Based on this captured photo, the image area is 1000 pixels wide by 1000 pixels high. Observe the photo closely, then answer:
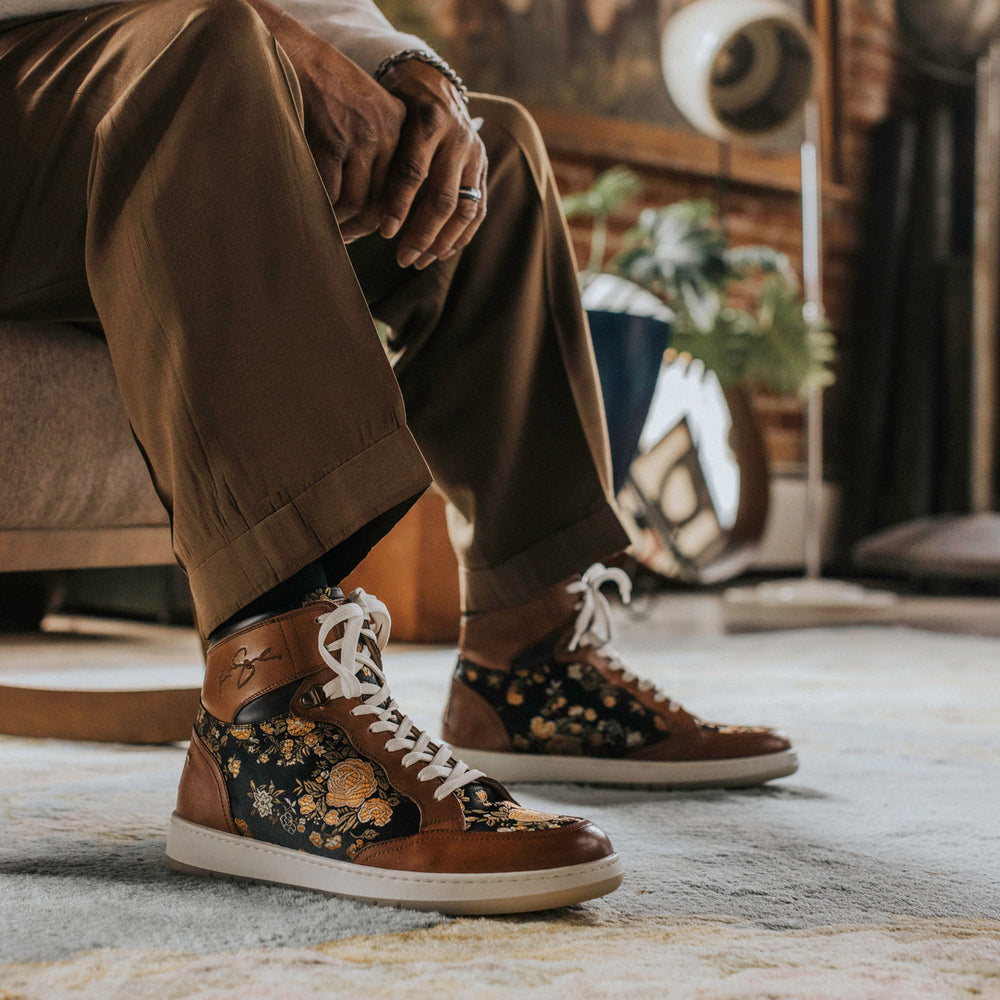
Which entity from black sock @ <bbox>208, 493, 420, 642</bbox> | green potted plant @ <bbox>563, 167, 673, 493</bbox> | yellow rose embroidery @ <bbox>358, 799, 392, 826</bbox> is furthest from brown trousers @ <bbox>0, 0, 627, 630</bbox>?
green potted plant @ <bbox>563, 167, 673, 493</bbox>

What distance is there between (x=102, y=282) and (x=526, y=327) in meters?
0.35

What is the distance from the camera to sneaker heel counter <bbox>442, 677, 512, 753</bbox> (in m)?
0.85

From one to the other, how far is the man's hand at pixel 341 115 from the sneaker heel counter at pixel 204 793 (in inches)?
14.4

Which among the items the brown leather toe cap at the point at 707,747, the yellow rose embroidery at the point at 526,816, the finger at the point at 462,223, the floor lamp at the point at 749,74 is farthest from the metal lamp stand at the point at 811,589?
the yellow rose embroidery at the point at 526,816

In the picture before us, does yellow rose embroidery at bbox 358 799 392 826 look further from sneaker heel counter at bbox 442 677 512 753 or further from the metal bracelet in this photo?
the metal bracelet

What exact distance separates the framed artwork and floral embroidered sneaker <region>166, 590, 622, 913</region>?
275cm

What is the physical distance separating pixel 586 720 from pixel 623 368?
1080 mm

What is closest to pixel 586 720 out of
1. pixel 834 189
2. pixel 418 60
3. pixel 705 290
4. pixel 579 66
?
pixel 418 60

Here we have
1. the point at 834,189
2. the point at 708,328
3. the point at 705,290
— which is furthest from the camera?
the point at 834,189

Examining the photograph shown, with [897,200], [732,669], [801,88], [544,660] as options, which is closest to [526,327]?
[544,660]

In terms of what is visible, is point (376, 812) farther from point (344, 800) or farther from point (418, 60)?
point (418, 60)

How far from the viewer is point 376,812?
573 millimetres

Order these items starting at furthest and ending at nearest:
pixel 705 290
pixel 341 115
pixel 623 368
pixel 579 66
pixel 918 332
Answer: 1. pixel 918 332
2. pixel 579 66
3. pixel 705 290
4. pixel 623 368
5. pixel 341 115
